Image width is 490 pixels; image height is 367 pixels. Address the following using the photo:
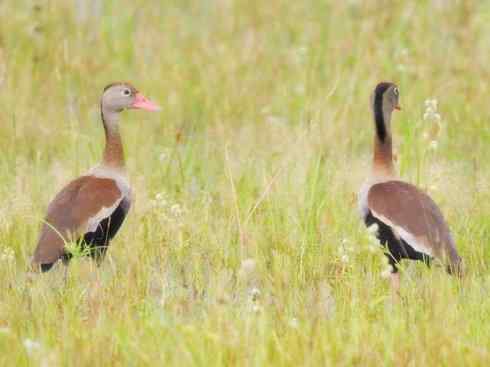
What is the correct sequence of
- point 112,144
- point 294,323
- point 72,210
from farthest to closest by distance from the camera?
point 112,144, point 72,210, point 294,323

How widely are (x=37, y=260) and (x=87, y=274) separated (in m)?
0.28

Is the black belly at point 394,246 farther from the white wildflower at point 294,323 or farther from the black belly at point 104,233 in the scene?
the black belly at point 104,233

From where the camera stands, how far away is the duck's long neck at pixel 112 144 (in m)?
6.36

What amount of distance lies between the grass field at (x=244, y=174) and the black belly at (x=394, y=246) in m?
0.09

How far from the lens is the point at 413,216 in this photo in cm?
552

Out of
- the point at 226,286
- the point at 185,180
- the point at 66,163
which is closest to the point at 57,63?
the point at 66,163

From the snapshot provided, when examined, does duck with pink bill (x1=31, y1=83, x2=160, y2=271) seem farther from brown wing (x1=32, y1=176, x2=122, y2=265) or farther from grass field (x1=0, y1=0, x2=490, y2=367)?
grass field (x1=0, y1=0, x2=490, y2=367)

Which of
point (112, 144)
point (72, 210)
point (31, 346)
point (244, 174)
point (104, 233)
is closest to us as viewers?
point (31, 346)

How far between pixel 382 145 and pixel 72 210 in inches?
60.2

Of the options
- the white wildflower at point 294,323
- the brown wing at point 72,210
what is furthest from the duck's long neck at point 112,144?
the white wildflower at point 294,323

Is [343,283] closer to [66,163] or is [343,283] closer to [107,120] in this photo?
[107,120]

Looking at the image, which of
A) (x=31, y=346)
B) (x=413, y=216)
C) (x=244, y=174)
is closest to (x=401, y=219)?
(x=413, y=216)

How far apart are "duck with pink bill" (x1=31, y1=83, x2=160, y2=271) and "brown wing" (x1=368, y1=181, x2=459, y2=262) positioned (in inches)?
48.1

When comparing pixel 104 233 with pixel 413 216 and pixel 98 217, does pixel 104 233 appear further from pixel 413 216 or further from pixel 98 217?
pixel 413 216
